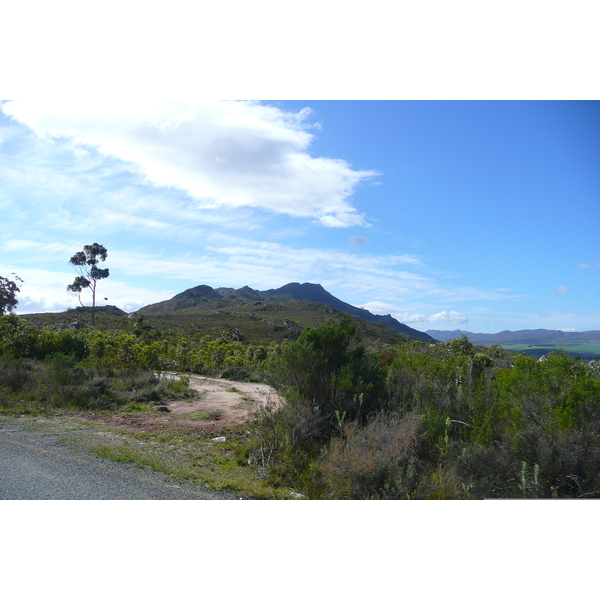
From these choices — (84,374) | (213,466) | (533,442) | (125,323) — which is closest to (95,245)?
(125,323)

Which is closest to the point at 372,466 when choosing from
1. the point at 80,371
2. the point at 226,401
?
the point at 226,401

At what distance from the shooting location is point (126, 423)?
32.1ft

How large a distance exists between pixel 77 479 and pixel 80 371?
9220 mm

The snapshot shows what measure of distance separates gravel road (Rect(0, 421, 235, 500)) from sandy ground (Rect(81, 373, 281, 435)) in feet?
8.19

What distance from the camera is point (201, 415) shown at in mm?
10984

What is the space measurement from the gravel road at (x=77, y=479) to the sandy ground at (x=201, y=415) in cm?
250

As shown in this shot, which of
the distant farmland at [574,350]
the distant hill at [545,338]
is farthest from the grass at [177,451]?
the distant hill at [545,338]

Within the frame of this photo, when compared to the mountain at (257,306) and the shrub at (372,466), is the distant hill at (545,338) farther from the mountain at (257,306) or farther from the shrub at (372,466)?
the shrub at (372,466)

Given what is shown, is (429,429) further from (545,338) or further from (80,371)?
(545,338)

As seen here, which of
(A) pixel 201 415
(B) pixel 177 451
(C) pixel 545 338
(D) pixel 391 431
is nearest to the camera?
(D) pixel 391 431

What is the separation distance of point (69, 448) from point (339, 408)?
15.9ft

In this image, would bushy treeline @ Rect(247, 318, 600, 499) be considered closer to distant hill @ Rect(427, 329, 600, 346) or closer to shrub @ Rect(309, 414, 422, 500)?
shrub @ Rect(309, 414, 422, 500)

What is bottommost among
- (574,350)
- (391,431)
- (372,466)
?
(372,466)

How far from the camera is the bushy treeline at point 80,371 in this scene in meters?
12.0
